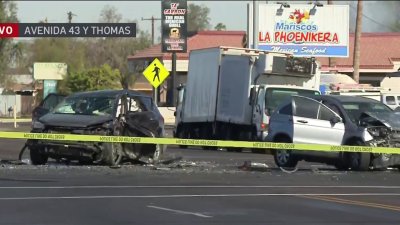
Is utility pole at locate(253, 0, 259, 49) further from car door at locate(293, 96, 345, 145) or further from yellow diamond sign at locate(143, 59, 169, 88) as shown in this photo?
car door at locate(293, 96, 345, 145)

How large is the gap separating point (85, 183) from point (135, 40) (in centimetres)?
8066

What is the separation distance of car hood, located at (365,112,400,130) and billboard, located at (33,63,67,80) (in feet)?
168

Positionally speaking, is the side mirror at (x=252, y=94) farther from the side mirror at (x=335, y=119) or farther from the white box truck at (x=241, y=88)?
the side mirror at (x=335, y=119)

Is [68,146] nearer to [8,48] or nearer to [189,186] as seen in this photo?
[189,186]

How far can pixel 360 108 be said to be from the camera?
18.4m

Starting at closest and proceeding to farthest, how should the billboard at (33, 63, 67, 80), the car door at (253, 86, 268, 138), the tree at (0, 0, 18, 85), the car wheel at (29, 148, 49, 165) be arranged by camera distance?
the car wheel at (29, 148, 49, 165) < the car door at (253, 86, 268, 138) < the tree at (0, 0, 18, 85) < the billboard at (33, 63, 67, 80)

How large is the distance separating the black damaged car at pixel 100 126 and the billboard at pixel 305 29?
88.3 ft

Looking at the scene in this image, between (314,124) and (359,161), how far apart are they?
1.38 m

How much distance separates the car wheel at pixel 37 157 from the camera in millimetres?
17594

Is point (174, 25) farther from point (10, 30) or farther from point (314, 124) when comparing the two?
point (314, 124)

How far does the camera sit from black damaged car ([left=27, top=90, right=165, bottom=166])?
1705 centimetres

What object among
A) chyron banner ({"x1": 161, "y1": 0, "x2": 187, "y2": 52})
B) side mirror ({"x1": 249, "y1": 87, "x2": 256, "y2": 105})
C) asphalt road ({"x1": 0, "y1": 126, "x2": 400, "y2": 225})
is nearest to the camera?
asphalt road ({"x1": 0, "y1": 126, "x2": 400, "y2": 225})

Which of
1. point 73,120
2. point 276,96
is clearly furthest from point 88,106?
point 276,96

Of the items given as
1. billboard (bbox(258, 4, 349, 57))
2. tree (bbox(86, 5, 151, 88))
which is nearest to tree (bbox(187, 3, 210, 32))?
tree (bbox(86, 5, 151, 88))
